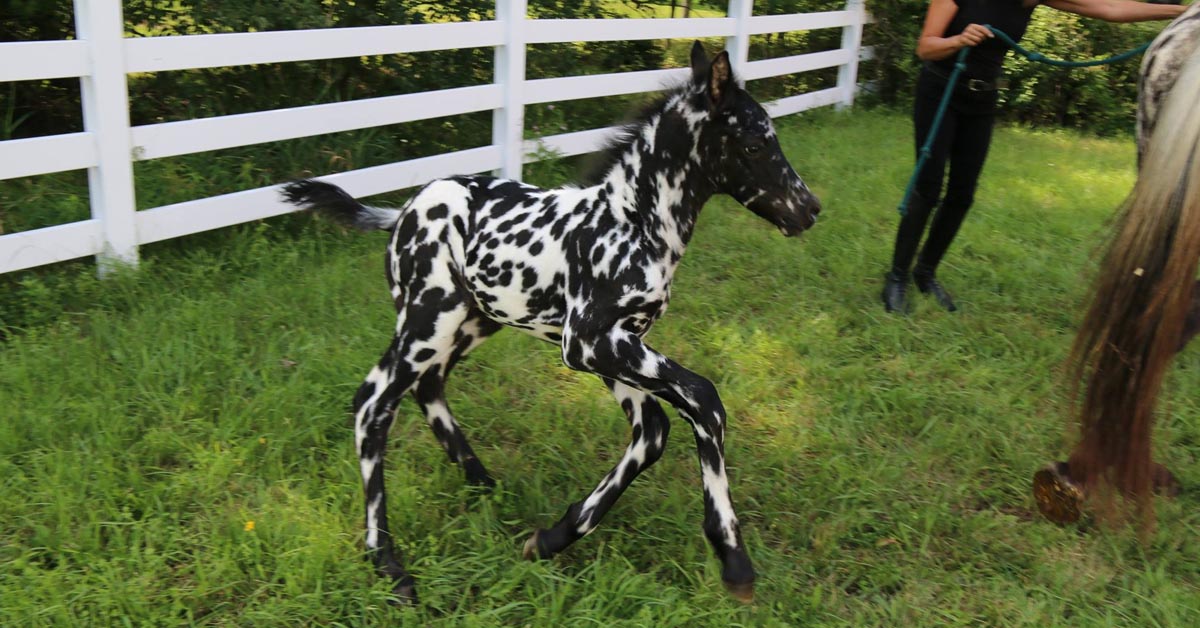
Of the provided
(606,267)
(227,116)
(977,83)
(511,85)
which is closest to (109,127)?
(227,116)

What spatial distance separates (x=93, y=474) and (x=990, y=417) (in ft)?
10.9

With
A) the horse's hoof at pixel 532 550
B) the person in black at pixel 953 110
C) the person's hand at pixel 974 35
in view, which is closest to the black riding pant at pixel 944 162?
the person in black at pixel 953 110

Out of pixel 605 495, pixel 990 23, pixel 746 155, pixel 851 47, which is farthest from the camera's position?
pixel 851 47

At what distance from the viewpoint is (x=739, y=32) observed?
8172 mm

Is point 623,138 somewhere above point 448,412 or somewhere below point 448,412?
above

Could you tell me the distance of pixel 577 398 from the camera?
153 inches

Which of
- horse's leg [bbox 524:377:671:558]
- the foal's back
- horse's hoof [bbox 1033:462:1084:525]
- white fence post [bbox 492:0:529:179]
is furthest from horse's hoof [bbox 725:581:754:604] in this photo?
white fence post [bbox 492:0:529:179]

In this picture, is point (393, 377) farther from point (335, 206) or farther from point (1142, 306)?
point (1142, 306)

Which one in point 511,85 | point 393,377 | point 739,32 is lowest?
point 393,377

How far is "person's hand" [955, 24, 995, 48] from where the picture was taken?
443 centimetres

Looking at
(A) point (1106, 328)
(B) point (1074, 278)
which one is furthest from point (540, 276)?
(B) point (1074, 278)

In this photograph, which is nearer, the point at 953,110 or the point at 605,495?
the point at 605,495

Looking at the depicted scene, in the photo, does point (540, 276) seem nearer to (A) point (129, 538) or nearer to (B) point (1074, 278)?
(A) point (129, 538)

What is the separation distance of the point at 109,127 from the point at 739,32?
5.41m
